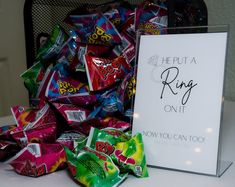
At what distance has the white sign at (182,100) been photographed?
20.6 inches

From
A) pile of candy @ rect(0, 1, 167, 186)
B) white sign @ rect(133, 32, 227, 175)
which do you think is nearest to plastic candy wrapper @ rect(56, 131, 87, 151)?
pile of candy @ rect(0, 1, 167, 186)

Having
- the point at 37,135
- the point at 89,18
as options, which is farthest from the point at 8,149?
the point at 89,18

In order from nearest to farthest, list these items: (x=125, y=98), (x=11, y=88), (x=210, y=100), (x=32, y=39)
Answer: (x=210, y=100) < (x=125, y=98) < (x=32, y=39) < (x=11, y=88)

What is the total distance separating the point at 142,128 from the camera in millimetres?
574

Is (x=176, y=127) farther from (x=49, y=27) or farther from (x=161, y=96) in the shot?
(x=49, y=27)

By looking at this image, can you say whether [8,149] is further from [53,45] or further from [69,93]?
[53,45]

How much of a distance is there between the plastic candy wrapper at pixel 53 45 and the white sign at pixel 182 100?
257 mm

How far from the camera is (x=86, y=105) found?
2.17 ft

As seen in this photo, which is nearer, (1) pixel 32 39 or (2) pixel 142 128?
(2) pixel 142 128

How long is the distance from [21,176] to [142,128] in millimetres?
227

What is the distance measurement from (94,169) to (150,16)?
0.41m

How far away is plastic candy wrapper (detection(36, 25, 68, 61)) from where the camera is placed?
0.77m

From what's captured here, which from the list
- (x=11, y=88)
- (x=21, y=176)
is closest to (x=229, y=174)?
(x=21, y=176)

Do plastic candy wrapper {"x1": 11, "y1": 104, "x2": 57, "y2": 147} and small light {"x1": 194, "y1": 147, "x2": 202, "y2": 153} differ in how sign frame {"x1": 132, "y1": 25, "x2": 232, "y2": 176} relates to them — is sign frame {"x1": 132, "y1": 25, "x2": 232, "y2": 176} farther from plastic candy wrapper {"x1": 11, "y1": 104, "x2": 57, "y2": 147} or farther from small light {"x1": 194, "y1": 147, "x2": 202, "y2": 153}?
plastic candy wrapper {"x1": 11, "y1": 104, "x2": 57, "y2": 147}
